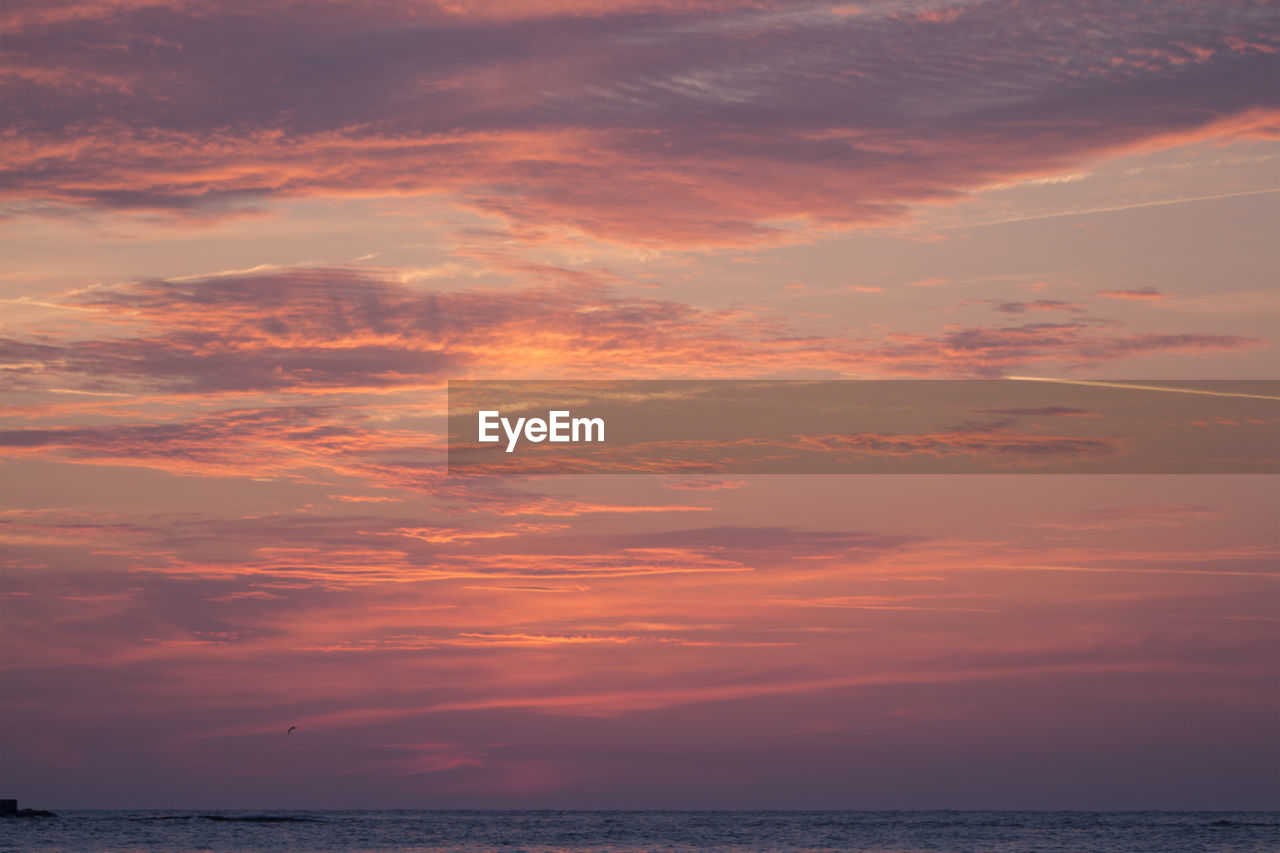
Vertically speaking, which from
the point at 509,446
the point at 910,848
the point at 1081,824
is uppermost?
the point at 509,446

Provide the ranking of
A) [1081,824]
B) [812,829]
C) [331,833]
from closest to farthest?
1. [331,833]
2. [812,829]
3. [1081,824]

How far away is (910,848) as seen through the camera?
12650 centimetres

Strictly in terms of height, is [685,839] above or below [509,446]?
below

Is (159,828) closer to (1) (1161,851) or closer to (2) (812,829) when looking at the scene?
(2) (812,829)

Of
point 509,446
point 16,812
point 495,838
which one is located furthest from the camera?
point 16,812

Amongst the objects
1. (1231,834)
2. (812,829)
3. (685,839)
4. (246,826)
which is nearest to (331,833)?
(246,826)

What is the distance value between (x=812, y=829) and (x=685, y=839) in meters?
40.0

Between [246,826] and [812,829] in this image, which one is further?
[812,829]

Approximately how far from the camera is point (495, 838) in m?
138

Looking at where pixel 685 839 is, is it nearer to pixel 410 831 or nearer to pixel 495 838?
pixel 495 838

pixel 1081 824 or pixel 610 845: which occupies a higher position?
pixel 610 845

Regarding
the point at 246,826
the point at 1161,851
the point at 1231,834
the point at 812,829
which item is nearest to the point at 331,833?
the point at 246,826

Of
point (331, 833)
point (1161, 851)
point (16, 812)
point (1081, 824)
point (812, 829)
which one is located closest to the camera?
point (1161, 851)

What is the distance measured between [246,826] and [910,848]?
76.2 m
